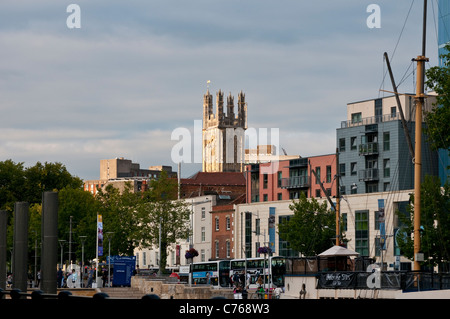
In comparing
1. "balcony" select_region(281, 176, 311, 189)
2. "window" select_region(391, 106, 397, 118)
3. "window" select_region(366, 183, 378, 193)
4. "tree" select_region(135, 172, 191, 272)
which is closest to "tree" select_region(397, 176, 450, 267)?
"tree" select_region(135, 172, 191, 272)

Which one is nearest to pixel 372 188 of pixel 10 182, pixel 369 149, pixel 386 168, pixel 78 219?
pixel 386 168

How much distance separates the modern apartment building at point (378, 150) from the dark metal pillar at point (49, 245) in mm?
86243

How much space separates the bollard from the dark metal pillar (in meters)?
6.26

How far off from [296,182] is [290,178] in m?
1.61

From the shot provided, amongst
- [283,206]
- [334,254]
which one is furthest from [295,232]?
[334,254]

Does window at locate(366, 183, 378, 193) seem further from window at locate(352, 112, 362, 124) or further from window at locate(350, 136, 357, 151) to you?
window at locate(352, 112, 362, 124)

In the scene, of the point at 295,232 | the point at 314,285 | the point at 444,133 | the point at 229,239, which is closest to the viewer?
the point at 314,285

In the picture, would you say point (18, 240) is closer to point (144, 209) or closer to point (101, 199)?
point (144, 209)

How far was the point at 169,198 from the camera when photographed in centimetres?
11412

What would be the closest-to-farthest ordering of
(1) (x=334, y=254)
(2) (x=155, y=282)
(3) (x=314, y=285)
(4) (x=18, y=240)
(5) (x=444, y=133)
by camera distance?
1. (4) (x=18, y=240)
2. (3) (x=314, y=285)
3. (1) (x=334, y=254)
4. (5) (x=444, y=133)
5. (2) (x=155, y=282)

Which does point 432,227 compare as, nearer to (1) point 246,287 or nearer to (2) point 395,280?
(1) point 246,287

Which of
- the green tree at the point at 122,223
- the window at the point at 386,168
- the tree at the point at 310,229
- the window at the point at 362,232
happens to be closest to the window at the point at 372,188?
the window at the point at 386,168

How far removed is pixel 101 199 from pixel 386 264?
184ft
